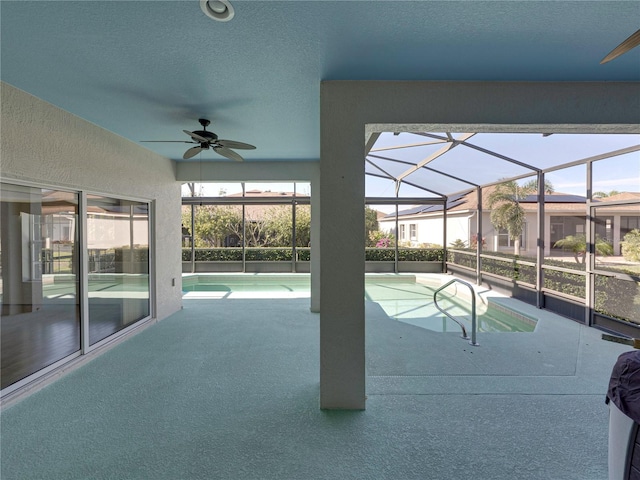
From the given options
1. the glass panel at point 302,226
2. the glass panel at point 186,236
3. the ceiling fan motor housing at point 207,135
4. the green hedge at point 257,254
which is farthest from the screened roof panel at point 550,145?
the glass panel at point 186,236

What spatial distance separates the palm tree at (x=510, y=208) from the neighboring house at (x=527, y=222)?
14 cm

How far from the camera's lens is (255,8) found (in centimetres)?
174

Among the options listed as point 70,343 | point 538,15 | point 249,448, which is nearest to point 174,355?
point 70,343

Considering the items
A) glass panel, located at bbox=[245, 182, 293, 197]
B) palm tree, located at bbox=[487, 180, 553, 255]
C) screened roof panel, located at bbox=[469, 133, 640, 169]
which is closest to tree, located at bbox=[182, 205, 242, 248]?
glass panel, located at bbox=[245, 182, 293, 197]

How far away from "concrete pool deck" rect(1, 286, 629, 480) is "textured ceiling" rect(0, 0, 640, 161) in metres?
2.83

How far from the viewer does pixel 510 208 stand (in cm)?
752

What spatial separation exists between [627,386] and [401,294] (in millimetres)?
6962

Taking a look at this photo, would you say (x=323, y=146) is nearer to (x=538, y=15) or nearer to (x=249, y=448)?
(x=538, y=15)

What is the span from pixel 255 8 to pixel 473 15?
1.28m

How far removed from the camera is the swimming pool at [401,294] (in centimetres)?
568

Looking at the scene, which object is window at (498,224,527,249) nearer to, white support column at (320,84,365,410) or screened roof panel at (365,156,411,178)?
screened roof panel at (365,156,411,178)

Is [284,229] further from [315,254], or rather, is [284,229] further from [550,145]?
[550,145]

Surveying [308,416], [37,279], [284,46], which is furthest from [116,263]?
[284,46]

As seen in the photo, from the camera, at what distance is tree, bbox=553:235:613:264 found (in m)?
4.74
